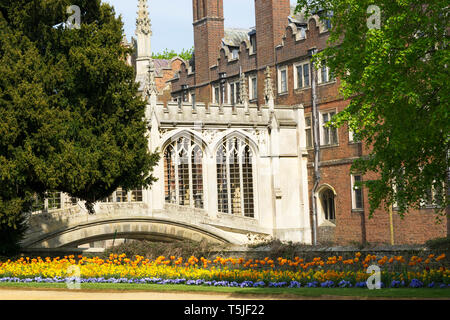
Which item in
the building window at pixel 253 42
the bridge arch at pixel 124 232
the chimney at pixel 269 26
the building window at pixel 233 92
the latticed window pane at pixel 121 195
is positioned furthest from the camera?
the building window at pixel 233 92

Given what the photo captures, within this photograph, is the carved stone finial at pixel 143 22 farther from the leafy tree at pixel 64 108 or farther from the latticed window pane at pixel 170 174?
the leafy tree at pixel 64 108

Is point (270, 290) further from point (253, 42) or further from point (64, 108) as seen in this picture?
point (253, 42)

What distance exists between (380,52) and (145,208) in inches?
513

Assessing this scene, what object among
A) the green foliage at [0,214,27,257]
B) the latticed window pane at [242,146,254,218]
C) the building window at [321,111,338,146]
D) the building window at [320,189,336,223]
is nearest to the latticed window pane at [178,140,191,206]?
the latticed window pane at [242,146,254,218]

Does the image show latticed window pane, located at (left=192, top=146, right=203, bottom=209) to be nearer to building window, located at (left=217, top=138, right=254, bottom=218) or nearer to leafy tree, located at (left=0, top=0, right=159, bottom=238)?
building window, located at (left=217, top=138, right=254, bottom=218)

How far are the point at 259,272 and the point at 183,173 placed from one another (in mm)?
14113

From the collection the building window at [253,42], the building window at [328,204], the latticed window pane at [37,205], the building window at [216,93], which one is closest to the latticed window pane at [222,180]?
the building window at [328,204]

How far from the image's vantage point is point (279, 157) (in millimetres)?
30328

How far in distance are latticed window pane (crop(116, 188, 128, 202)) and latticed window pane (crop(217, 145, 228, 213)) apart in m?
3.74

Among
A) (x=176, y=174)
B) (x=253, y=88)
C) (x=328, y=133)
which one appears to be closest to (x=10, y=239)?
(x=176, y=174)

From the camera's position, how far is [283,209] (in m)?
30.2

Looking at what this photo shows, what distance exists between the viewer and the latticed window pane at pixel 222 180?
2934 centimetres

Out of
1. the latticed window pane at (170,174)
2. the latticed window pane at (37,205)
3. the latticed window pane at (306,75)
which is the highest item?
the latticed window pane at (306,75)

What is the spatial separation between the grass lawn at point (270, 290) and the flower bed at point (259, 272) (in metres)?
0.59
